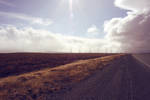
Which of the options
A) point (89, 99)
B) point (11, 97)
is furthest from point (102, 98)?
point (11, 97)

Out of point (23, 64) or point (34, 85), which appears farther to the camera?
point (23, 64)

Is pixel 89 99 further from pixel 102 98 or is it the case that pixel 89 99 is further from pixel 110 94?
pixel 110 94

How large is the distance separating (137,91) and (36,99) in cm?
566

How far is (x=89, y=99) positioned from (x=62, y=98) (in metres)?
1.41

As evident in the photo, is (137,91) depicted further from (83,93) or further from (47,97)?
(47,97)

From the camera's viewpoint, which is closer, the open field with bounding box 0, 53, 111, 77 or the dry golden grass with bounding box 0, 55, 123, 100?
the dry golden grass with bounding box 0, 55, 123, 100

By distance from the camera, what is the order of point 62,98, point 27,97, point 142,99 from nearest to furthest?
point 142,99 → point 62,98 → point 27,97

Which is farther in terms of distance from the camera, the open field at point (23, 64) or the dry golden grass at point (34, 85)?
the open field at point (23, 64)

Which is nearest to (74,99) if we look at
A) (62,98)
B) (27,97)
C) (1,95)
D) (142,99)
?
(62,98)

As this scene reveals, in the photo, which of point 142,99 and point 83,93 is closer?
point 142,99

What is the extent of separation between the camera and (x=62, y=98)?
17.5 ft

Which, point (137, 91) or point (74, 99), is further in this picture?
point (137, 91)

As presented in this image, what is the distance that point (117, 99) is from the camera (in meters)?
4.93

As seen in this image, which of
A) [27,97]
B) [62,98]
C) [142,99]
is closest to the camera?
[142,99]
